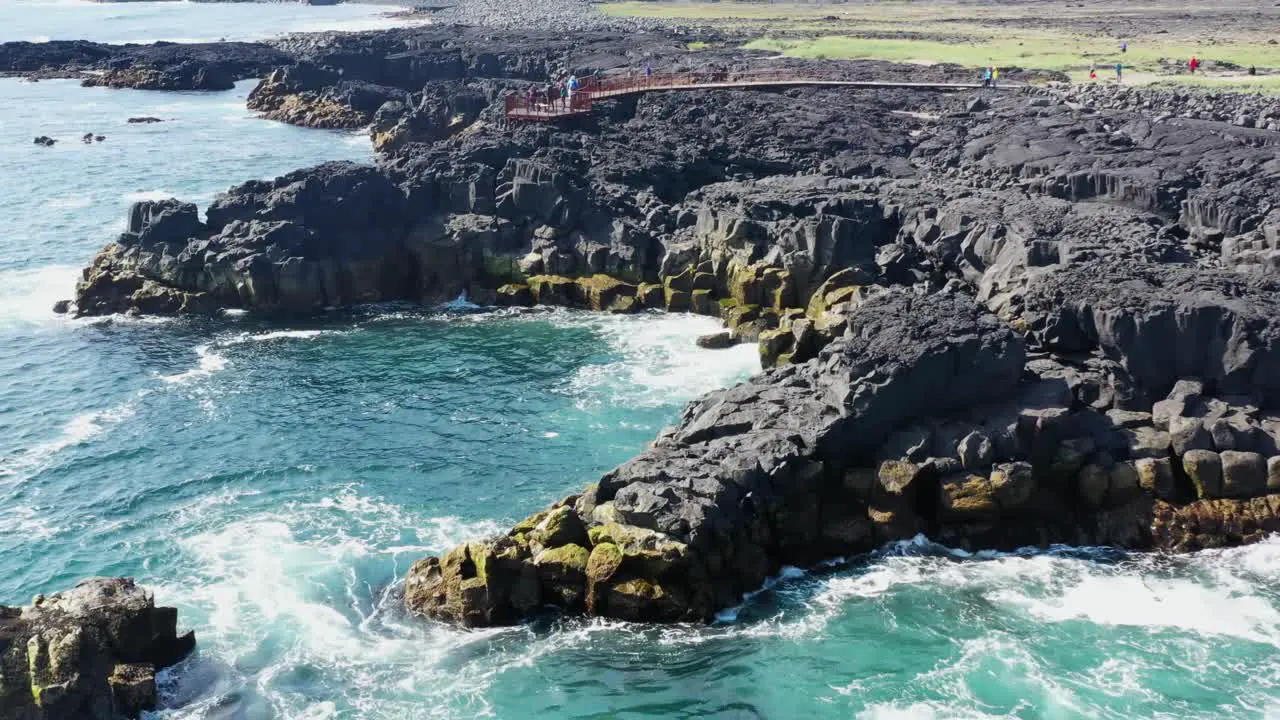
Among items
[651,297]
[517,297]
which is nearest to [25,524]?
[517,297]

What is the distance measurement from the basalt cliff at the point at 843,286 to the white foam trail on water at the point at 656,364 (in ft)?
6.05

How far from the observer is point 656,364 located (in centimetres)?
5853

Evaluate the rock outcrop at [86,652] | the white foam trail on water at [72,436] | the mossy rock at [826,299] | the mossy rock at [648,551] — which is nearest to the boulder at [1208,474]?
the mossy rock at [648,551]

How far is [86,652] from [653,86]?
74213 millimetres

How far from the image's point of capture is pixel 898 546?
40.9 m

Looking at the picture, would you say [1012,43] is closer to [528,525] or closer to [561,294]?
[561,294]

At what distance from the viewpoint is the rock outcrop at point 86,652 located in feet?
107

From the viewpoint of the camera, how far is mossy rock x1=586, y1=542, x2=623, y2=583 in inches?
1467

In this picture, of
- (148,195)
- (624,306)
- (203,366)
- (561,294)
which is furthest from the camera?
(148,195)

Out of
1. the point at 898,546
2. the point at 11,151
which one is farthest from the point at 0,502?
the point at 11,151

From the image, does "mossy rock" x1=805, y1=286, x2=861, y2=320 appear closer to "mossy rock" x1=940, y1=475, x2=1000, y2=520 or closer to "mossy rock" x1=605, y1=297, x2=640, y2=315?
"mossy rock" x1=605, y1=297, x2=640, y2=315

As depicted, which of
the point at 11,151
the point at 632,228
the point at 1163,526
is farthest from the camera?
the point at 11,151

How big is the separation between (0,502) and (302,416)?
12.7 meters

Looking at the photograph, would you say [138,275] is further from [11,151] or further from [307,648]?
[11,151]
